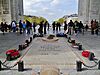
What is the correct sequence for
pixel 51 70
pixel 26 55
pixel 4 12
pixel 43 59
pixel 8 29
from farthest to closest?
1. pixel 4 12
2. pixel 8 29
3. pixel 26 55
4. pixel 43 59
5. pixel 51 70

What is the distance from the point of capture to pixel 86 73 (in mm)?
8203

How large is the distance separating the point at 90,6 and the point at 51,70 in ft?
95.0

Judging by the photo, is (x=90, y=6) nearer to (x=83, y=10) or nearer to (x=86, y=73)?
(x=83, y=10)

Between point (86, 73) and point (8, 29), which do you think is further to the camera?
point (8, 29)

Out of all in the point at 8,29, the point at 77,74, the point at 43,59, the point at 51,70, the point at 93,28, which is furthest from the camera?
the point at 8,29

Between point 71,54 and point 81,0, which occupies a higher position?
point 81,0

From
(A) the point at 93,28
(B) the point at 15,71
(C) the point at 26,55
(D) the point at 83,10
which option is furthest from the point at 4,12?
(B) the point at 15,71

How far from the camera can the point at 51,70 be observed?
7.42 metres

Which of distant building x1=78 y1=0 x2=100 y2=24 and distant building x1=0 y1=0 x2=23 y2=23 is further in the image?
distant building x1=78 y1=0 x2=100 y2=24

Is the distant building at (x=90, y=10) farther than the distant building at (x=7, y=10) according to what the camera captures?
Yes

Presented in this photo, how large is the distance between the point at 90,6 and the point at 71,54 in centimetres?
2505

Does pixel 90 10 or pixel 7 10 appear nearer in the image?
pixel 7 10

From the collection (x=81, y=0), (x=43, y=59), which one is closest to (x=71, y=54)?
(x=43, y=59)

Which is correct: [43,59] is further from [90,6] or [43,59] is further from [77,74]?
[90,6]
